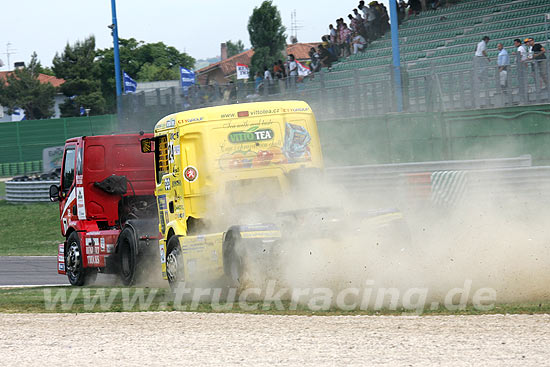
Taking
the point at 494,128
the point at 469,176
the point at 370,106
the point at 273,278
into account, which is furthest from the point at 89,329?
the point at 370,106

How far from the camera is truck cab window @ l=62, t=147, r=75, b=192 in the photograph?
52.9 ft

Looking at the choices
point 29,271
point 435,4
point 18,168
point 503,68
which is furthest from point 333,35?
point 18,168

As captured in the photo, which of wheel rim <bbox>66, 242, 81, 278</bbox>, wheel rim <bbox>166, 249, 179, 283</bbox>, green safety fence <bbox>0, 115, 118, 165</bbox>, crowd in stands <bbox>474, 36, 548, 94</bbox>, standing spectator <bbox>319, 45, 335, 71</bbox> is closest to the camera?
wheel rim <bbox>166, 249, 179, 283</bbox>

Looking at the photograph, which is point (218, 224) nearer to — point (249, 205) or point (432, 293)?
point (249, 205)

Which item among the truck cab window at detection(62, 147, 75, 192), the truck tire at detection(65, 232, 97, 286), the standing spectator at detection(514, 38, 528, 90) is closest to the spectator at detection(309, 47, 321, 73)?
the standing spectator at detection(514, 38, 528, 90)

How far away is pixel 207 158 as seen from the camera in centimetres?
1229

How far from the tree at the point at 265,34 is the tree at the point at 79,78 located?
20387mm

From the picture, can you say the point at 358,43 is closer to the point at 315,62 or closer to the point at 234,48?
the point at 315,62

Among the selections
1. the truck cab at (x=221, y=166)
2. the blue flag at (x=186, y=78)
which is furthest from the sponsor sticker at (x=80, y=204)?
the blue flag at (x=186, y=78)

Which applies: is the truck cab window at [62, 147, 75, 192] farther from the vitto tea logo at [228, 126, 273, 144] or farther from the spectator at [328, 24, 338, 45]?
the spectator at [328, 24, 338, 45]

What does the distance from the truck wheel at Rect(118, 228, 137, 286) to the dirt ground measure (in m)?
4.30

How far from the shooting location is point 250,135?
12727 mm

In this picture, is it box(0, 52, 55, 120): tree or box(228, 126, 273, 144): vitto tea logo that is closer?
box(228, 126, 273, 144): vitto tea logo

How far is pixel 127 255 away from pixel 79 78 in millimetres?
85681
